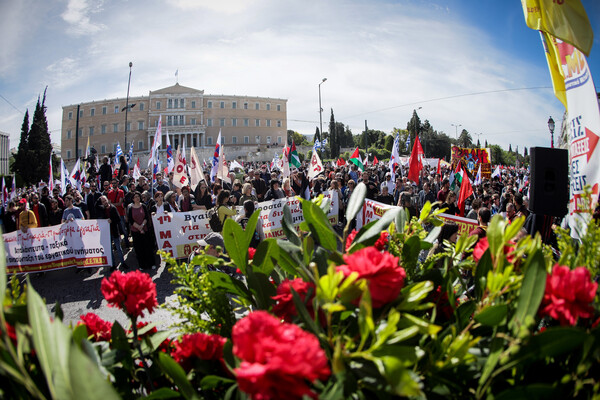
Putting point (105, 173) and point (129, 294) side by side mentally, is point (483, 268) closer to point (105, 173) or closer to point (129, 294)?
point (129, 294)

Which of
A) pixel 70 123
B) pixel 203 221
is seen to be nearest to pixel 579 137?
pixel 203 221

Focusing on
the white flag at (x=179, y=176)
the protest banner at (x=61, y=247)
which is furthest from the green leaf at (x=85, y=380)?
the white flag at (x=179, y=176)

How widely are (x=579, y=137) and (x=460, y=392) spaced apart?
2116 millimetres

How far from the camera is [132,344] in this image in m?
1.10

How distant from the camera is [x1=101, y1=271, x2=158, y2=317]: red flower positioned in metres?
1.12

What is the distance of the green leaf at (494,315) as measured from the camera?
0.81 meters

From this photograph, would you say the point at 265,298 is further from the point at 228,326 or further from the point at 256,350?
the point at 256,350

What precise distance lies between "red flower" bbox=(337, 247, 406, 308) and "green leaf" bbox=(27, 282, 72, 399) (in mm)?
581

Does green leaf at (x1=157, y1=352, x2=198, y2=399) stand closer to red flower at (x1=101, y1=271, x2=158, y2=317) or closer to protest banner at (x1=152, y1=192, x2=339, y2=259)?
red flower at (x1=101, y1=271, x2=158, y2=317)

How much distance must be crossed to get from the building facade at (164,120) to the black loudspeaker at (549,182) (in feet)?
252

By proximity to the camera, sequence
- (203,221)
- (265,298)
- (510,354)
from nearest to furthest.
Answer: (510,354) → (265,298) → (203,221)

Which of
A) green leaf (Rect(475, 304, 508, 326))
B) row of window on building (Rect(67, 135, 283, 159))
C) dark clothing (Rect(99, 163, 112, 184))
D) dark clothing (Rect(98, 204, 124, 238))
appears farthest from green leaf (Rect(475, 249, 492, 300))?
row of window on building (Rect(67, 135, 283, 159))

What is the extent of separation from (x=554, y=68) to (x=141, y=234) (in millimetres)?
7588

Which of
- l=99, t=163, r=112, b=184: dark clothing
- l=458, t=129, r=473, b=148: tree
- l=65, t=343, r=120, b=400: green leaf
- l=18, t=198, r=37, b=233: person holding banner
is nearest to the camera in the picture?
l=65, t=343, r=120, b=400: green leaf
